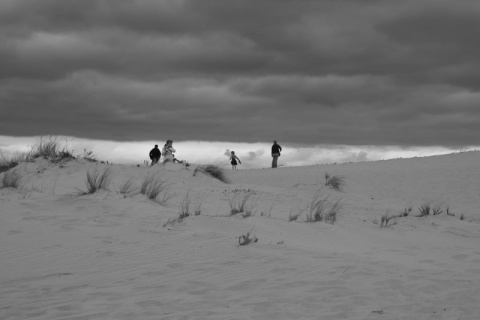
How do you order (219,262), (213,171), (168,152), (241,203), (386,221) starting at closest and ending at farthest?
1. (219,262)
2. (386,221)
3. (241,203)
4. (213,171)
5. (168,152)

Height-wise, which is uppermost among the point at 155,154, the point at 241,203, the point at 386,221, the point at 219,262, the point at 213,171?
the point at 155,154

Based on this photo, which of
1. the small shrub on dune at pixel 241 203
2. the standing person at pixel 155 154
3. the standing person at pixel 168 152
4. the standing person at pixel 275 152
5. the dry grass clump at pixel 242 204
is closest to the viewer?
the dry grass clump at pixel 242 204

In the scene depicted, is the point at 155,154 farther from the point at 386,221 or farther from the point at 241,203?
the point at 386,221

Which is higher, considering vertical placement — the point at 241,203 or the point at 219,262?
the point at 241,203

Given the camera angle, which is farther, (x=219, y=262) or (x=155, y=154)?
(x=155, y=154)

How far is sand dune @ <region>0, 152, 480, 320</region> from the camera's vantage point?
17.9 ft

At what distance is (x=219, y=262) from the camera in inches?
290

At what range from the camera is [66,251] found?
8.00 metres

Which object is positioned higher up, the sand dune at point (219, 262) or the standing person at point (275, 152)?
the standing person at point (275, 152)

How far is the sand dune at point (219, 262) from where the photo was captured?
545 centimetres

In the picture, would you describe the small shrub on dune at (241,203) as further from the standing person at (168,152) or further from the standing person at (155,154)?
the standing person at (155,154)

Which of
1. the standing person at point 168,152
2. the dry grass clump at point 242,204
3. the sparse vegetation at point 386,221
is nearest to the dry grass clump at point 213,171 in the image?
the standing person at point 168,152

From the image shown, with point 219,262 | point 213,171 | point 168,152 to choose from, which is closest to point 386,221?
point 219,262

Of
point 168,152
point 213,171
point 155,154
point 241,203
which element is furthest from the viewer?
point 155,154
